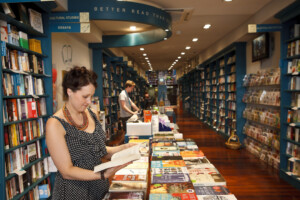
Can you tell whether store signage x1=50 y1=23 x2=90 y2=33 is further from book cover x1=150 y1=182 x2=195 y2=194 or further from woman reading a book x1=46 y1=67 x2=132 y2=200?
book cover x1=150 y1=182 x2=195 y2=194

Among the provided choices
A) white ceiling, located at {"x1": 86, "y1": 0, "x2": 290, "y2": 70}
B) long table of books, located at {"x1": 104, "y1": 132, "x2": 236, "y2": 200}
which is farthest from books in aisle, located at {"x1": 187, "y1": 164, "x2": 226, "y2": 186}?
white ceiling, located at {"x1": 86, "y1": 0, "x2": 290, "y2": 70}

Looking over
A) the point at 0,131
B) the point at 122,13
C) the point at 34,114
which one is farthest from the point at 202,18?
the point at 0,131

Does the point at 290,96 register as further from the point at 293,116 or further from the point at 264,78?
the point at 264,78

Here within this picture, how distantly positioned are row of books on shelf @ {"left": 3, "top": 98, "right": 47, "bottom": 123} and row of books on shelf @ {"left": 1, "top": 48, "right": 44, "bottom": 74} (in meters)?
0.37

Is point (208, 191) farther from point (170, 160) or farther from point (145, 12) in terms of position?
point (145, 12)

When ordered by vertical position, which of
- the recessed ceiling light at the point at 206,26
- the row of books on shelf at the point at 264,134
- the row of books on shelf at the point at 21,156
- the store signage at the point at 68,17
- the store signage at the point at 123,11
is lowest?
the row of books on shelf at the point at 264,134

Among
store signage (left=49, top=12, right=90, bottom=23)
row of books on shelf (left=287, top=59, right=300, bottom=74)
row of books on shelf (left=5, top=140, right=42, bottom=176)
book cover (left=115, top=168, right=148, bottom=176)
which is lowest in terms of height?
row of books on shelf (left=5, top=140, right=42, bottom=176)

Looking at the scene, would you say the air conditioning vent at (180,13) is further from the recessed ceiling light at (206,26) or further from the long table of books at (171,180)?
the long table of books at (171,180)

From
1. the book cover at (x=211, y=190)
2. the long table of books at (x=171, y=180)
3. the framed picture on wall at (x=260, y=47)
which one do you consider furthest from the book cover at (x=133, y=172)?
the framed picture on wall at (x=260, y=47)

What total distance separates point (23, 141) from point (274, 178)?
4.15m

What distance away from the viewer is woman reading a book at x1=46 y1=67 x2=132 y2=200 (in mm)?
1468

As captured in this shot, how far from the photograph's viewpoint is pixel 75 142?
159cm

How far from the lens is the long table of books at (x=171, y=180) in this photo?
4.99 ft

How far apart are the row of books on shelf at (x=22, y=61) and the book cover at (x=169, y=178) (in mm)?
1932
